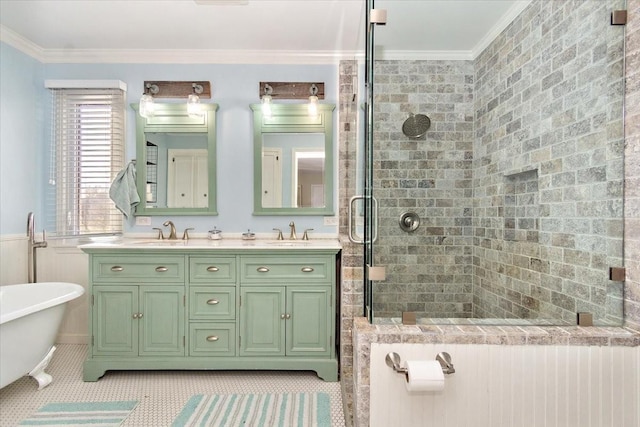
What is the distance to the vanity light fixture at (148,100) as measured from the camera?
2.87 m

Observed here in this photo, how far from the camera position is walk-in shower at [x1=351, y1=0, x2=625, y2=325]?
1.50 metres

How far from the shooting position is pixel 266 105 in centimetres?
288

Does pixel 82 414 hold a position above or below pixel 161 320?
below

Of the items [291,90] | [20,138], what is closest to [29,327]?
[20,138]

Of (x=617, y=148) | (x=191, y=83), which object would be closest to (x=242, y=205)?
(x=191, y=83)

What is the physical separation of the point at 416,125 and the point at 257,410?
74.0 inches

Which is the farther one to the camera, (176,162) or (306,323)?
(176,162)

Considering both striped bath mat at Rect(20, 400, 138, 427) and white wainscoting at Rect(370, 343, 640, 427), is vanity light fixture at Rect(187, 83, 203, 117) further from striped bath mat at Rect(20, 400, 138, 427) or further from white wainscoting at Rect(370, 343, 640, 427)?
white wainscoting at Rect(370, 343, 640, 427)

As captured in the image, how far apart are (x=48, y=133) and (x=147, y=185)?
0.93m

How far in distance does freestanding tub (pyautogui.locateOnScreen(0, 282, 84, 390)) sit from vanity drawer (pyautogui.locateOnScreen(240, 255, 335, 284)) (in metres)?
1.16

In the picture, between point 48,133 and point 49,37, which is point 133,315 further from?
point 49,37

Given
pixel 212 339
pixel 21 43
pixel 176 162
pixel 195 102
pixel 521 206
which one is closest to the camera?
pixel 521 206

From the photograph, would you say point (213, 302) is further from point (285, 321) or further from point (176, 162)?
point (176, 162)

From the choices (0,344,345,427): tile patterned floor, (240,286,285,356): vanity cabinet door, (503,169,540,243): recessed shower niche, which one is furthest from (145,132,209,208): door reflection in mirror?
(503,169,540,243): recessed shower niche
